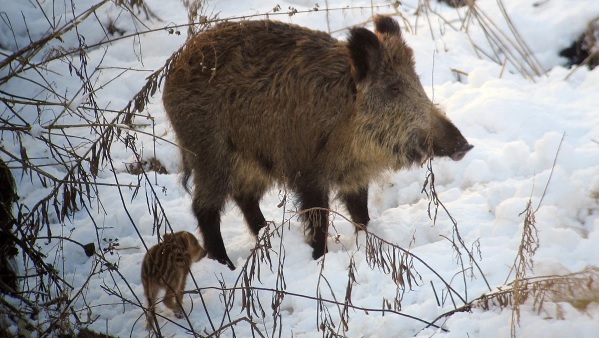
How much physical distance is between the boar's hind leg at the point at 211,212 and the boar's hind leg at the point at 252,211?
0.23 m

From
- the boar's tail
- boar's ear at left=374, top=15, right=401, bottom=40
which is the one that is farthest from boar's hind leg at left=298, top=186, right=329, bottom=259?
boar's ear at left=374, top=15, right=401, bottom=40

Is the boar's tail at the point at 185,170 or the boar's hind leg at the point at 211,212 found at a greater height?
the boar's tail at the point at 185,170

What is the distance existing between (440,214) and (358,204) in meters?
0.63

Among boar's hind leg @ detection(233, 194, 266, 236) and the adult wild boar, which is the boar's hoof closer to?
the adult wild boar

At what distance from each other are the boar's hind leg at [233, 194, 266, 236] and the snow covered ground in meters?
0.16

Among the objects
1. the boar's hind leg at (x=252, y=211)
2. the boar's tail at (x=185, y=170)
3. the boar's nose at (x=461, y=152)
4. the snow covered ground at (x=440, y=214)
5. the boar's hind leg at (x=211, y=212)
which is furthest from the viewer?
the boar's hind leg at (x=252, y=211)

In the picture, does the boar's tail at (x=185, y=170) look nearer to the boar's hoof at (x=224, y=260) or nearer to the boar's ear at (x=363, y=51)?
the boar's hoof at (x=224, y=260)

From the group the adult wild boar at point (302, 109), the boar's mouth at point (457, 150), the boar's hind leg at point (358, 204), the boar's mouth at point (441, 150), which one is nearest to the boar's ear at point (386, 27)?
the adult wild boar at point (302, 109)

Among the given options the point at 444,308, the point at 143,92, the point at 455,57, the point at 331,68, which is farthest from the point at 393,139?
the point at 455,57

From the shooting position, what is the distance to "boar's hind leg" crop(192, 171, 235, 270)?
5.09 meters

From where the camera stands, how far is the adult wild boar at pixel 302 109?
4.82m

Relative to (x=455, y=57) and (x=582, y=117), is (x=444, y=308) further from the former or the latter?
(x=455, y=57)

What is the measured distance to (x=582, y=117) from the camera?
5.56 metres

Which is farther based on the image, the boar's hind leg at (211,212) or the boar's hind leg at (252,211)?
the boar's hind leg at (252,211)
